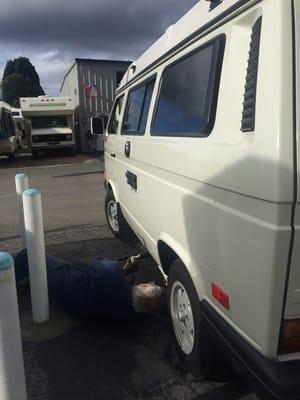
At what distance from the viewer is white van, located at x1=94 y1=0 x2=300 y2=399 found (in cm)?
163

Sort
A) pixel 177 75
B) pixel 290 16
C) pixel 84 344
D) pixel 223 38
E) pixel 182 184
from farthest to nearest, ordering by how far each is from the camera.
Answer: pixel 84 344
pixel 177 75
pixel 182 184
pixel 223 38
pixel 290 16

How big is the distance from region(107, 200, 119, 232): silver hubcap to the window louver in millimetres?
3936

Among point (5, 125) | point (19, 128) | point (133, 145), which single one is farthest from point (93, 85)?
point (133, 145)

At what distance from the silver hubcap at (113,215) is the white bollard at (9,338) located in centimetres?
368

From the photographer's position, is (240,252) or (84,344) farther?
(84,344)

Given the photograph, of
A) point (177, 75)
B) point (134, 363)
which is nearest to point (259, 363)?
point (134, 363)

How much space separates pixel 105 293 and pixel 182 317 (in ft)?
2.30

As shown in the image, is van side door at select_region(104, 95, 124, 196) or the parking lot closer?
the parking lot

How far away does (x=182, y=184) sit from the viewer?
2518 mm

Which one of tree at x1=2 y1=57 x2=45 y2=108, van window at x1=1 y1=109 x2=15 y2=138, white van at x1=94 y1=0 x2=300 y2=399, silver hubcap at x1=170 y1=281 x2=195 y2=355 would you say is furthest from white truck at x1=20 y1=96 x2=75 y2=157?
tree at x1=2 y1=57 x2=45 y2=108

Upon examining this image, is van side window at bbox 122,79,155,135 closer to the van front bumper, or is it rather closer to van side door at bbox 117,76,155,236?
van side door at bbox 117,76,155,236

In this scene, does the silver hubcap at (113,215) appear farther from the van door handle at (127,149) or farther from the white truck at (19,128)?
the white truck at (19,128)

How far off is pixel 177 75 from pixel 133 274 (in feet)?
7.65

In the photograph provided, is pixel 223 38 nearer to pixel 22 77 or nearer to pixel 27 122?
pixel 27 122
